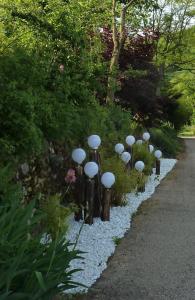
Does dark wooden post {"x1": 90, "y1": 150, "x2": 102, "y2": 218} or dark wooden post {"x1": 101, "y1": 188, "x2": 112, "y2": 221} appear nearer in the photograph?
dark wooden post {"x1": 101, "y1": 188, "x2": 112, "y2": 221}

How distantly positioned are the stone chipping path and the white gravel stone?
9 centimetres

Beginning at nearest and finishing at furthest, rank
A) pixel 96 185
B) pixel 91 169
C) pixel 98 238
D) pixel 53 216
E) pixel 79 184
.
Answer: pixel 53 216 < pixel 98 238 < pixel 91 169 < pixel 79 184 < pixel 96 185

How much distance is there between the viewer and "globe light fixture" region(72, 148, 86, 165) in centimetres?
681

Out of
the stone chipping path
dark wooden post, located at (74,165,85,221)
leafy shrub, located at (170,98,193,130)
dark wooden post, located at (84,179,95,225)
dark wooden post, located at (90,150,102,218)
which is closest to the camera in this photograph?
the stone chipping path

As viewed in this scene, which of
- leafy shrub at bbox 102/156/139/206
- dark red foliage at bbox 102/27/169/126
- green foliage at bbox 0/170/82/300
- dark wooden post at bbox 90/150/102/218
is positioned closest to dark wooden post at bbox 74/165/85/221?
dark wooden post at bbox 90/150/102/218

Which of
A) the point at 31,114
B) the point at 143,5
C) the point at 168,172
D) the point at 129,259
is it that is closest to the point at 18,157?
the point at 31,114

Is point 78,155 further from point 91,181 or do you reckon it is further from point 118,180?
point 118,180

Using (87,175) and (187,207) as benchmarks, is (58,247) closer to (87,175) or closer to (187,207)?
(87,175)

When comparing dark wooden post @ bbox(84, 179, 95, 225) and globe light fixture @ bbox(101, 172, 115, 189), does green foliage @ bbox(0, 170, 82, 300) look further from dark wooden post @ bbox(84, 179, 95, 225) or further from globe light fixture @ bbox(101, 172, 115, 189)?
globe light fixture @ bbox(101, 172, 115, 189)

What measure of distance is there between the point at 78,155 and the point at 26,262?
3.41 m

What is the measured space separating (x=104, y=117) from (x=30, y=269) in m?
6.37

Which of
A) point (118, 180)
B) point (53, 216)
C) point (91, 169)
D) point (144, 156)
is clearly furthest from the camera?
point (144, 156)

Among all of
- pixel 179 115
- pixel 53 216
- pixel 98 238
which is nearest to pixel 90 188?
pixel 98 238

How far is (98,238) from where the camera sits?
6262mm
